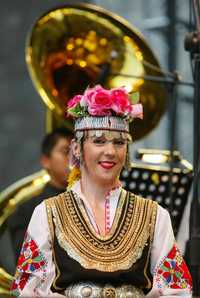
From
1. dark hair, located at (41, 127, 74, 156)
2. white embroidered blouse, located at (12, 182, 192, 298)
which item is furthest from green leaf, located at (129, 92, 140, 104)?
dark hair, located at (41, 127, 74, 156)

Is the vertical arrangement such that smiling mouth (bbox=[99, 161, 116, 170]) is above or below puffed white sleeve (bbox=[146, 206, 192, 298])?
above

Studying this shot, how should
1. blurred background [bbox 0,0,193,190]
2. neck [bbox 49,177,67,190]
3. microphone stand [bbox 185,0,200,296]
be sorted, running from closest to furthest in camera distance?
microphone stand [bbox 185,0,200,296], neck [bbox 49,177,67,190], blurred background [bbox 0,0,193,190]

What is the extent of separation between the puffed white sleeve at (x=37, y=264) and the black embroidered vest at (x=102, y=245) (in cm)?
3

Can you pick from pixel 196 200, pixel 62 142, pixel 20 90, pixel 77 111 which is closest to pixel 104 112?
pixel 77 111

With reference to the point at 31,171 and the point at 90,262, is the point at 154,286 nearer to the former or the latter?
the point at 90,262

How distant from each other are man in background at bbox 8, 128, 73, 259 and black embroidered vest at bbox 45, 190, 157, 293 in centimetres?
179

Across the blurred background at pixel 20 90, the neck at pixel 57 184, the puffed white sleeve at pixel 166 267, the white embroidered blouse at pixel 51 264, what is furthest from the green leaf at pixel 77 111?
the blurred background at pixel 20 90

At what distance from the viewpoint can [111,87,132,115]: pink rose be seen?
4125 mm

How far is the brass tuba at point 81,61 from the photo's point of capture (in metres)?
6.28

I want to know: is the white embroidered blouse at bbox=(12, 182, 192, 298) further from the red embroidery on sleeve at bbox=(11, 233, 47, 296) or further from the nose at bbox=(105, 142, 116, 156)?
the nose at bbox=(105, 142, 116, 156)

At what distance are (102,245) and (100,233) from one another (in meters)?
0.05

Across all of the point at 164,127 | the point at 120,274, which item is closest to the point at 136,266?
the point at 120,274

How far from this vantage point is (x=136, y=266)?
158 inches

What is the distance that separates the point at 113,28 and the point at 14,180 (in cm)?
176
